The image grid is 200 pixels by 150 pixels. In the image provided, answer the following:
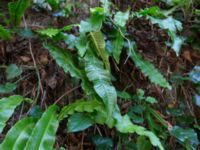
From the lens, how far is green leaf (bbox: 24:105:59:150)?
124cm

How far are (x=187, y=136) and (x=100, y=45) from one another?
0.62 meters

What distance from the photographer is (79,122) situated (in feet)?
4.57

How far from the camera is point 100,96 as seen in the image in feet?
4.39

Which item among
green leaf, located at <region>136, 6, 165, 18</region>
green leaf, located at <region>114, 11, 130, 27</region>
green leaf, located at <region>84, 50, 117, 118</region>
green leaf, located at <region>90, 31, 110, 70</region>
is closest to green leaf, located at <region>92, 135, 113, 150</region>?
green leaf, located at <region>84, 50, 117, 118</region>

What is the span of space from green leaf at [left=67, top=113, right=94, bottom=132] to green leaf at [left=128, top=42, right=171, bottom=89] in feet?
1.33

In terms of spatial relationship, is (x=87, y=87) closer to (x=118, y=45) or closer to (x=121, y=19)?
(x=118, y=45)

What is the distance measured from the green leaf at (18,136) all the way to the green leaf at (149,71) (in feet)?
2.08

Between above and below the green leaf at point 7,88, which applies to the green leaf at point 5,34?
above

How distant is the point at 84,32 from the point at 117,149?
61cm

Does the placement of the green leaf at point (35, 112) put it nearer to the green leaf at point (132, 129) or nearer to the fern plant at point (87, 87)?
the fern plant at point (87, 87)

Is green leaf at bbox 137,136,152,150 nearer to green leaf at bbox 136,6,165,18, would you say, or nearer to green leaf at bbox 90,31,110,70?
green leaf at bbox 90,31,110,70

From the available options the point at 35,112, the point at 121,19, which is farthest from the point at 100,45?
the point at 35,112

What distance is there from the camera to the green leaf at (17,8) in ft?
5.20

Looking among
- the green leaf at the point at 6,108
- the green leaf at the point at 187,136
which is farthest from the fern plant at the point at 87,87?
the green leaf at the point at 187,136
